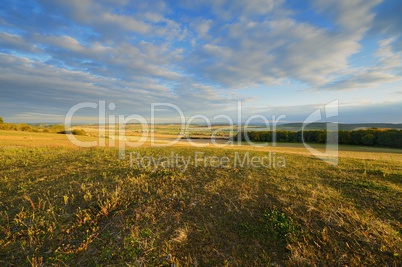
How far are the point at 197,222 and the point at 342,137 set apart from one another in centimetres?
5562

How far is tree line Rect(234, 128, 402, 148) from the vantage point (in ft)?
127

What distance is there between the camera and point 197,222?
4641mm

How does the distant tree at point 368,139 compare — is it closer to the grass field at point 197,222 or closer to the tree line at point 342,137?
the tree line at point 342,137

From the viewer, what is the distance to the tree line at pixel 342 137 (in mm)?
38844

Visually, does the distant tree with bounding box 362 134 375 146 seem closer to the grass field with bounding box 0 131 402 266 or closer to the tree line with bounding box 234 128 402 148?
the tree line with bounding box 234 128 402 148

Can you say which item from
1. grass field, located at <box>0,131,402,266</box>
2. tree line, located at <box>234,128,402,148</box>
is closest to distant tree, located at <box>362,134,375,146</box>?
tree line, located at <box>234,128,402,148</box>

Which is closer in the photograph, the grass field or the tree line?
the grass field

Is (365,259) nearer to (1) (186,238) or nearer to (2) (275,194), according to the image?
(2) (275,194)

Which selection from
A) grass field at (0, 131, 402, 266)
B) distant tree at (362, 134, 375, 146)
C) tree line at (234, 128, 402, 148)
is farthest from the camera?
distant tree at (362, 134, 375, 146)

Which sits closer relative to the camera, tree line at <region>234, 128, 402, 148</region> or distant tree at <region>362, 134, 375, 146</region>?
tree line at <region>234, 128, 402, 148</region>

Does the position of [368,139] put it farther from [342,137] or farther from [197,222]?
[197,222]

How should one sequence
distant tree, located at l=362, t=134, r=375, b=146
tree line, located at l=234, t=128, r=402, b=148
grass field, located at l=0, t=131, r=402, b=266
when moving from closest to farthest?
1. grass field, located at l=0, t=131, r=402, b=266
2. tree line, located at l=234, t=128, r=402, b=148
3. distant tree, located at l=362, t=134, r=375, b=146

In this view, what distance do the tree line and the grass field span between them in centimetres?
4518

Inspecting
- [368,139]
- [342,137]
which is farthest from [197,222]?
[342,137]
